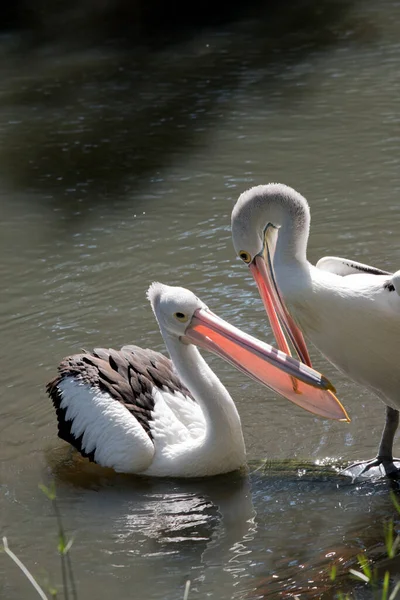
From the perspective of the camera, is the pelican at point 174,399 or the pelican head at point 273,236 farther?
the pelican at point 174,399

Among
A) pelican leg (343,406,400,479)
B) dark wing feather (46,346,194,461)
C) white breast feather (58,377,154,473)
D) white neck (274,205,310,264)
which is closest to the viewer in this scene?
white neck (274,205,310,264)

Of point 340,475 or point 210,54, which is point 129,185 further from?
point 340,475

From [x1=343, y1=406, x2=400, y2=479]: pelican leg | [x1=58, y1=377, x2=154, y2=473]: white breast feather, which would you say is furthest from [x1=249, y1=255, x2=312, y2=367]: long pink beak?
[x1=58, y1=377, x2=154, y2=473]: white breast feather

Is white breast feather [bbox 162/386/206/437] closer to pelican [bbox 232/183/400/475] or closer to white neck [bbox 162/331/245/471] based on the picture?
white neck [bbox 162/331/245/471]

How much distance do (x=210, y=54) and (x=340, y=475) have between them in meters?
6.48

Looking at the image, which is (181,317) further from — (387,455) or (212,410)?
(387,455)

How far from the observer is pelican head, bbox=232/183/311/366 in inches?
153

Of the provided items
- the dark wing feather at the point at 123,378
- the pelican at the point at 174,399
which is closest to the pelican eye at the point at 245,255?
the pelican at the point at 174,399

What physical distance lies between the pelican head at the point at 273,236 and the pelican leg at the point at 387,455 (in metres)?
0.39

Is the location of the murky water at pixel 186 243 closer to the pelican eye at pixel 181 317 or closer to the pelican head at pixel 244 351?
the pelican head at pixel 244 351

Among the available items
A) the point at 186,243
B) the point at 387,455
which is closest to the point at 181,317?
the point at 387,455

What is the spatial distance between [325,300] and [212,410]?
713mm

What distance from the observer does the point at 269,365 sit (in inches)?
160

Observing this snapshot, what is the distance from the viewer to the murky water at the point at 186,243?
12.2ft
